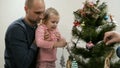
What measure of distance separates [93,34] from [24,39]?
53cm

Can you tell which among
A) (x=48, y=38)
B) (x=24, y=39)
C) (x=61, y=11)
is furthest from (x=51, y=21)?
(x=61, y=11)

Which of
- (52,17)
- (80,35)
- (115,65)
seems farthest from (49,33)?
(115,65)

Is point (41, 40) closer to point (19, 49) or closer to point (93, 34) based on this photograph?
point (19, 49)

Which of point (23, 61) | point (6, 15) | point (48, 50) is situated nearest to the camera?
point (23, 61)

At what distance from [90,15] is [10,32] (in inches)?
24.8

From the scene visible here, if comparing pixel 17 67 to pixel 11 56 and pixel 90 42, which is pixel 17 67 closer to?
pixel 11 56

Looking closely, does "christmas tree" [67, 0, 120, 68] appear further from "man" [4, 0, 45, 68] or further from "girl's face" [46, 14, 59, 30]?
"man" [4, 0, 45, 68]

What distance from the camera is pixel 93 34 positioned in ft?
5.78

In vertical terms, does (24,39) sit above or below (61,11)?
below

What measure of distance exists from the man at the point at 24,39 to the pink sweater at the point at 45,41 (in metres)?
0.06

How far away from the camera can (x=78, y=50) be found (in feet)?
5.98

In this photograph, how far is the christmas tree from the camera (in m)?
1.75

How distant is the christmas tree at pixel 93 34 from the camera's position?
69.1 inches

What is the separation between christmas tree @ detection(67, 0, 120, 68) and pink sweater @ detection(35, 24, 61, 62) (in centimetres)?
17
